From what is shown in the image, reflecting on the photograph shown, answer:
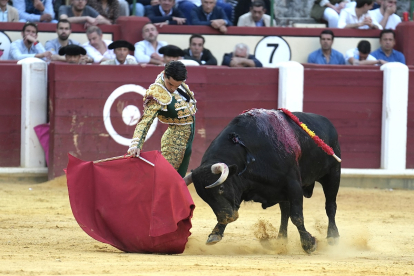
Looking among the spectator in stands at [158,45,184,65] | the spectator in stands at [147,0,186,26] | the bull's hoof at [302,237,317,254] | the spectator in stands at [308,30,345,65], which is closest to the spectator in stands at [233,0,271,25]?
the spectator in stands at [147,0,186,26]

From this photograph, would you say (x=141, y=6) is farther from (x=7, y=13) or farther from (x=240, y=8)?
(x=7, y=13)

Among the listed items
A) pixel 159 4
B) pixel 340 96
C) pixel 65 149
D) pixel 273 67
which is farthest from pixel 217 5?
pixel 65 149

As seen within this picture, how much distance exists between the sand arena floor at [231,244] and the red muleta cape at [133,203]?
135 millimetres

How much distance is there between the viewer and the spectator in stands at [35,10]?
29.7 ft

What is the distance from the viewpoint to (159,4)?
30.6 ft

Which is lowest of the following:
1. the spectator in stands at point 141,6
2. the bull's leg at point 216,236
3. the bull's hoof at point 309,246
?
the bull's hoof at point 309,246

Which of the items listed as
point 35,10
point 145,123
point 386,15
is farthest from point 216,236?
point 386,15

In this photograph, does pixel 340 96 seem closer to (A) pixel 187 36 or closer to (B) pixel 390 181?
(B) pixel 390 181

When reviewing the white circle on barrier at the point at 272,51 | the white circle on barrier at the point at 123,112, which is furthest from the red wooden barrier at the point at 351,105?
the white circle on barrier at the point at 123,112

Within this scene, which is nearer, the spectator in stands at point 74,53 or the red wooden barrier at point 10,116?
the spectator in stands at point 74,53

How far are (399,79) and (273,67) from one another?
4.67 ft

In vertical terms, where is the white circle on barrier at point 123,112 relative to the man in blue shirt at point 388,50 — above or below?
below

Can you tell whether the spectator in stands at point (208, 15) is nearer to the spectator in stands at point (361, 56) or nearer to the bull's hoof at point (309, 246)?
the spectator in stands at point (361, 56)

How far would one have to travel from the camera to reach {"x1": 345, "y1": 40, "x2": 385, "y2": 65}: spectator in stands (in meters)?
9.09
